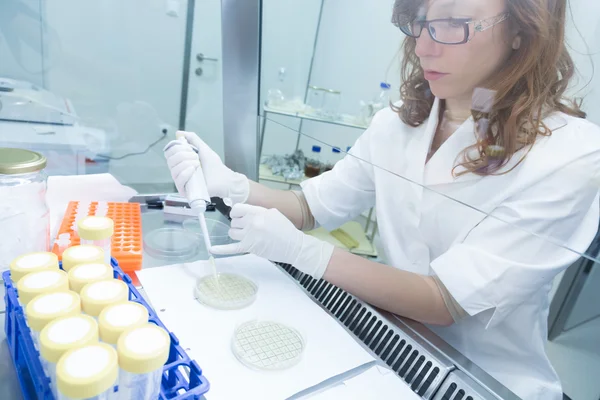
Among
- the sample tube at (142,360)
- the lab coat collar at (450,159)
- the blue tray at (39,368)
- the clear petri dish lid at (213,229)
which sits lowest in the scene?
the clear petri dish lid at (213,229)

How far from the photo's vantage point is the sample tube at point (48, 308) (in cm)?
43

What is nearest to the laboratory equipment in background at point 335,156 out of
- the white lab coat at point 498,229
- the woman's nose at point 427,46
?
the white lab coat at point 498,229

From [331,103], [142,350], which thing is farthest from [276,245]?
[331,103]

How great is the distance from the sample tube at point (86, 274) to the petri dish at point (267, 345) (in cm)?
23

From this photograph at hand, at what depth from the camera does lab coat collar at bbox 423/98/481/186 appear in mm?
908

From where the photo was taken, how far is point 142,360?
15.5 inches

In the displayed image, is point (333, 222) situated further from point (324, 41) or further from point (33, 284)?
point (33, 284)

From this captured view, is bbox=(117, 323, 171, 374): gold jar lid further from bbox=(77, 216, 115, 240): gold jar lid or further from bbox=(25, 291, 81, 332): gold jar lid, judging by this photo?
bbox=(77, 216, 115, 240): gold jar lid

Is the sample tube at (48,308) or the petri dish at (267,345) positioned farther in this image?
the petri dish at (267,345)

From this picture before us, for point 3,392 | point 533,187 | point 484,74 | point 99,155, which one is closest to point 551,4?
point 484,74

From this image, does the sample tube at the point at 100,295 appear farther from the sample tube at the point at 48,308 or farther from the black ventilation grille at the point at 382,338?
the black ventilation grille at the point at 382,338

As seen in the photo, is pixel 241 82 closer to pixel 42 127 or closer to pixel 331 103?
pixel 331 103

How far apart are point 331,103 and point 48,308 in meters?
1.52

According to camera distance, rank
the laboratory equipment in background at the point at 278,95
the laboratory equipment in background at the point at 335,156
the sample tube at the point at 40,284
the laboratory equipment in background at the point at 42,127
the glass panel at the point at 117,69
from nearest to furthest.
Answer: the sample tube at the point at 40,284
the laboratory equipment in background at the point at 335,156
the laboratory equipment in background at the point at 42,127
the laboratory equipment in background at the point at 278,95
the glass panel at the point at 117,69
